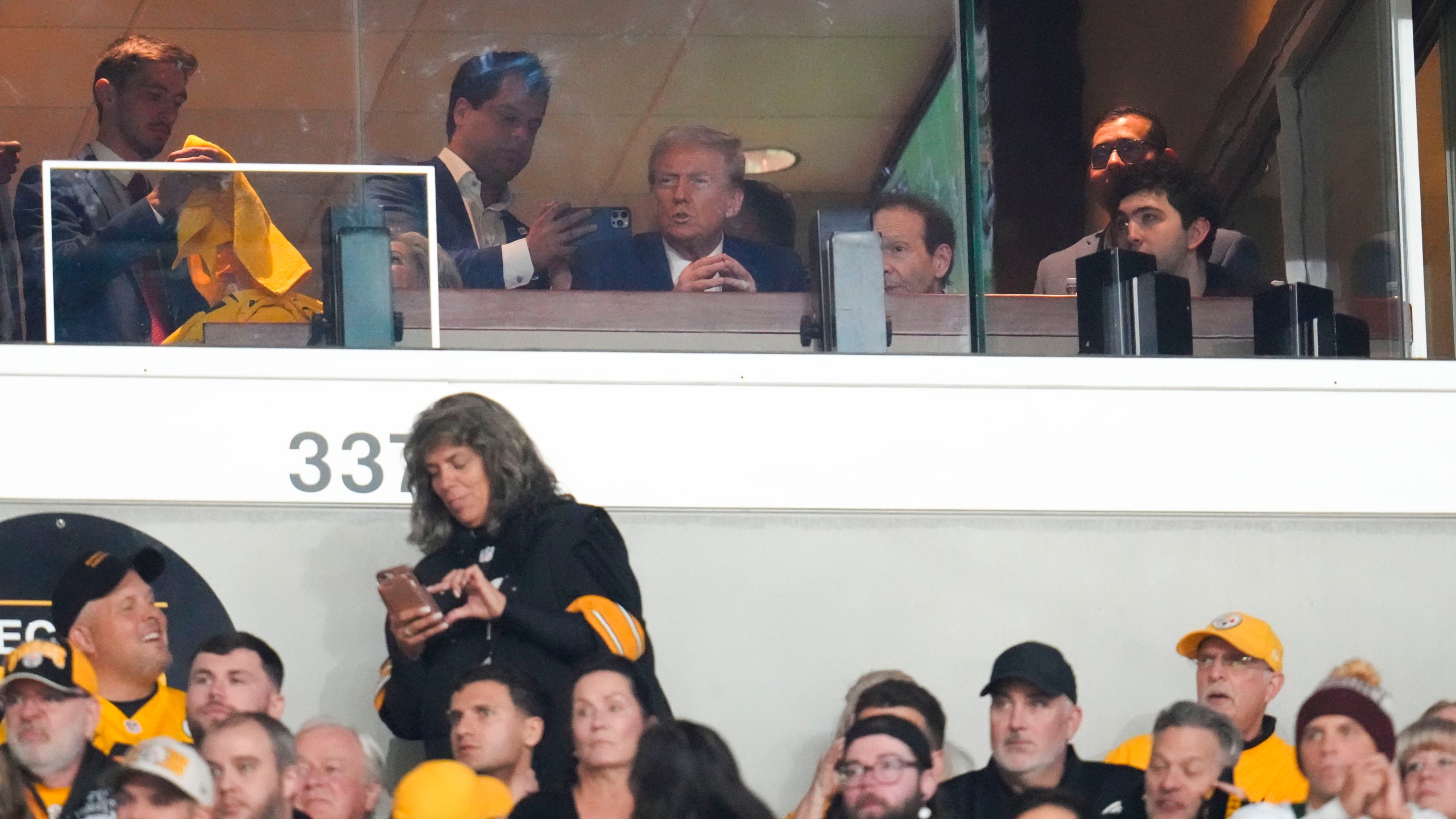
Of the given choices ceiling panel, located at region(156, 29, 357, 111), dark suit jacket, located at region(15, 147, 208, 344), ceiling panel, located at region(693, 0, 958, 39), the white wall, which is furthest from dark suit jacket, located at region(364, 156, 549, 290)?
ceiling panel, located at region(693, 0, 958, 39)

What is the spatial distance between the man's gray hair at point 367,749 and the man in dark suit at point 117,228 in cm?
121

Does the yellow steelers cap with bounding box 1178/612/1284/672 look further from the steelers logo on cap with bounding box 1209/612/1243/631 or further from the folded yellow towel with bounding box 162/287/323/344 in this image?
the folded yellow towel with bounding box 162/287/323/344

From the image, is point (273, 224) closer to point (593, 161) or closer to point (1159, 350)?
point (593, 161)

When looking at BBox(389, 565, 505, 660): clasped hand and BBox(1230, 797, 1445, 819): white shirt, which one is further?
BBox(389, 565, 505, 660): clasped hand

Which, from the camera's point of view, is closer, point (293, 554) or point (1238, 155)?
point (293, 554)

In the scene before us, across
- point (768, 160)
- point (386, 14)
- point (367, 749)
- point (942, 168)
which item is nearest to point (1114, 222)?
point (942, 168)

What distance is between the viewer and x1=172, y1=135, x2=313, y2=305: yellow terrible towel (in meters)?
5.50

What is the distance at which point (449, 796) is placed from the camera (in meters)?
4.66

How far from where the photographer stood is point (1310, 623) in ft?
19.6

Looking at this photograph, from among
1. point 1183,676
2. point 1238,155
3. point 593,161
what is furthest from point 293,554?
point 1238,155

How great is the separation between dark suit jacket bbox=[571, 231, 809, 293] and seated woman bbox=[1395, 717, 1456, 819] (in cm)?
186

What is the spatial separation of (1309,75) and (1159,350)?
1.16 m

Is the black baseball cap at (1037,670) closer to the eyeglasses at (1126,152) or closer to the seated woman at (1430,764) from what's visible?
the seated woman at (1430,764)

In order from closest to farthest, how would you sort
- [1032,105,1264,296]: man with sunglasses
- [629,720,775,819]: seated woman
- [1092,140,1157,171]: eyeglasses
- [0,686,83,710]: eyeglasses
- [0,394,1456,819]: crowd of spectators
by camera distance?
[629,720,775,819]: seated woman < [0,394,1456,819]: crowd of spectators < [0,686,83,710]: eyeglasses < [1032,105,1264,296]: man with sunglasses < [1092,140,1157,171]: eyeglasses
